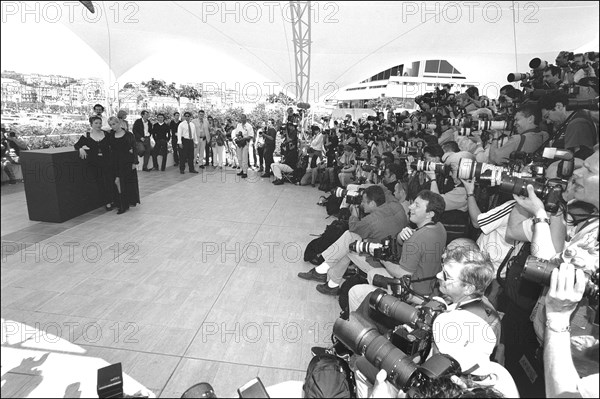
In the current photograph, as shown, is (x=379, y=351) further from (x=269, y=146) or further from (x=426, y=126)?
(x=269, y=146)

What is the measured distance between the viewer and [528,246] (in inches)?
71.6

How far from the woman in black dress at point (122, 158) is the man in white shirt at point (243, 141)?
345 cm

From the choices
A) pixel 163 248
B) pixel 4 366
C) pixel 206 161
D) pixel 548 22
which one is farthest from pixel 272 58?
pixel 4 366

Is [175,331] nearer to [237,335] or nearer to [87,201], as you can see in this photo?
[237,335]

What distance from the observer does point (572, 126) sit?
1.76m

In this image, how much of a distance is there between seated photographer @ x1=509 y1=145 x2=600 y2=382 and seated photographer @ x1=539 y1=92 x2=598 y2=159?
6.5 inches

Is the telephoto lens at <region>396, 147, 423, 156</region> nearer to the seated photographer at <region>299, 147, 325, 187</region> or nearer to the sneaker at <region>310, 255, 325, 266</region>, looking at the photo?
the sneaker at <region>310, 255, 325, 266</region>

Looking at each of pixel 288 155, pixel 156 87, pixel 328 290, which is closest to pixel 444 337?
pixel 328 290

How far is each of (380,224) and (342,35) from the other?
25.9 feet

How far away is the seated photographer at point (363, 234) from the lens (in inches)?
123

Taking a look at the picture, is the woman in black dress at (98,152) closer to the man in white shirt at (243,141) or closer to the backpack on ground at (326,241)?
the backpack on ground at (326,241)

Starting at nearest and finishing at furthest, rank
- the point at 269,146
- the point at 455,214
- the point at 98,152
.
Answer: the point at 455,214 < the point at 98,152 < the point at 269,146

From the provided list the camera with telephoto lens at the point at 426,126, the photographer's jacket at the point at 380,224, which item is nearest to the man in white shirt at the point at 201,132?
the camera with telephoto lens at the point at 426,126

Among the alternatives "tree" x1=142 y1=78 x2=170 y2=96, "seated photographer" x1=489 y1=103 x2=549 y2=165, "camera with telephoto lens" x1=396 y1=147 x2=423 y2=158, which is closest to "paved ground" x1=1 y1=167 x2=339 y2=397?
"camera with telephoto lens" x1=396 y1=147 x2=423 y2=158
